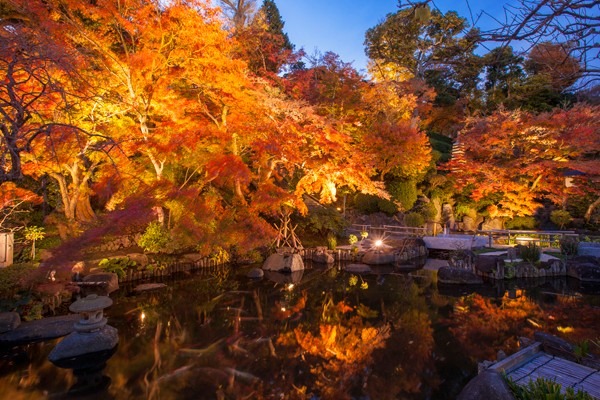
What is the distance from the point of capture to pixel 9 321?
25.7 ft

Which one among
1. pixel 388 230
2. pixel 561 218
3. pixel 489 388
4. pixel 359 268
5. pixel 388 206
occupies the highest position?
pixel 388 206

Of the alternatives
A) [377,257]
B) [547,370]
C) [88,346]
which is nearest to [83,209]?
[88,346]

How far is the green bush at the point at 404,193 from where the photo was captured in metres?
22.1

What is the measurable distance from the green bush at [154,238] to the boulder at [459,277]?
10046 millimetres

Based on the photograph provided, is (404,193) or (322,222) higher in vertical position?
(404,193)

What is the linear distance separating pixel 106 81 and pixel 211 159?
4.40 m

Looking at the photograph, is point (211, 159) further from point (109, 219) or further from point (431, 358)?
point (431, 358)

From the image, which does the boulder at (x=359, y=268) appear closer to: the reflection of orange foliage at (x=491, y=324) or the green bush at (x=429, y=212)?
the reflection of orange foliage at (x=491, y=324)

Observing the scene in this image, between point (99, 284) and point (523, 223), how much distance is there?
20744 mm

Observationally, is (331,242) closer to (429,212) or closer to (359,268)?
(359,268)

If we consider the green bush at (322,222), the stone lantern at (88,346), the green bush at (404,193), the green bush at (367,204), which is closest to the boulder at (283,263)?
the green bush at (322,222)

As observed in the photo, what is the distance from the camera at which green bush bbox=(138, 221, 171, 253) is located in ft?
43.3

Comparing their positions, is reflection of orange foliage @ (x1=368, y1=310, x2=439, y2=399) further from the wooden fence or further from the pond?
the wooden fence

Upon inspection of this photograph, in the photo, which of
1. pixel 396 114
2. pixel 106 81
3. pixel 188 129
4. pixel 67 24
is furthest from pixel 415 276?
pixel 67 24
